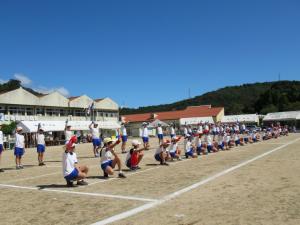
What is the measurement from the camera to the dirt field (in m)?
6.85

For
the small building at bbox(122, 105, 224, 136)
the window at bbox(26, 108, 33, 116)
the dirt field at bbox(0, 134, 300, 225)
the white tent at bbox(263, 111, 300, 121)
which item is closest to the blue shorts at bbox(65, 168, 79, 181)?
the dirt field at bbox(0, 134, 300, 225)

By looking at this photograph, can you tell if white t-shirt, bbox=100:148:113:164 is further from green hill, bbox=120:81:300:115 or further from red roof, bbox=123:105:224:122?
green hill, bbox=120:81:300:115

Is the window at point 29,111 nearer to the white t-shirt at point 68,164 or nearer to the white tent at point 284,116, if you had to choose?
the white tent at point 284,116

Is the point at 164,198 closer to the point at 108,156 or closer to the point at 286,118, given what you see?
the point at 108,156

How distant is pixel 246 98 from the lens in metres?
162

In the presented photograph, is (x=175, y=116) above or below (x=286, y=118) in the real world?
above

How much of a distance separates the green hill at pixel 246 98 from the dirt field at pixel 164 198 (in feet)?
323

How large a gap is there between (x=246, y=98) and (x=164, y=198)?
521 feet

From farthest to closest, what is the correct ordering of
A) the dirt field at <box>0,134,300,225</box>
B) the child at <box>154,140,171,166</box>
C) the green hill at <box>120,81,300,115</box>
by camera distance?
the green hill at <box>120,81,300,115</box>, the child at <box>154,140,171,166</box>, the dirt field at <box>0,134,300,225</box>

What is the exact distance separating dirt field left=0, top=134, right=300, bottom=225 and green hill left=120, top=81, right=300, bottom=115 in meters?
98.4

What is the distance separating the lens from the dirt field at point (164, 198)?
22.5ft

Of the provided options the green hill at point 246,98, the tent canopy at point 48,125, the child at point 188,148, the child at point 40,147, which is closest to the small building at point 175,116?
the green hill at point 246,98

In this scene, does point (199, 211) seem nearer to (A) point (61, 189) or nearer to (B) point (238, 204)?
(B) point (238, 204)

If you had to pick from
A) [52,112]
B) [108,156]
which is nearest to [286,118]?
[52,112]
